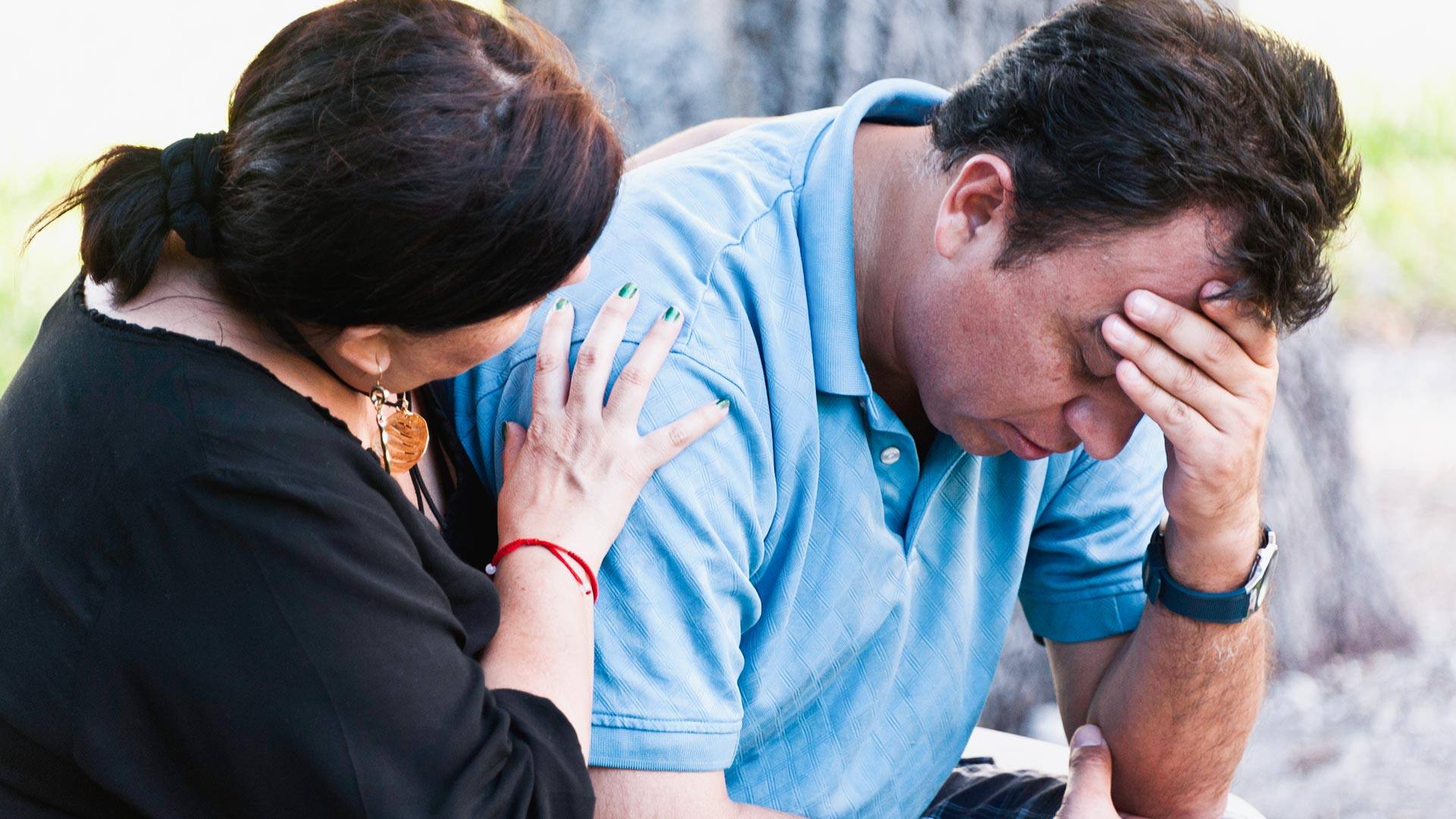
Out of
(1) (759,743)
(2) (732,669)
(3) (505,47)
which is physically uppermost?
(3) (505,47)

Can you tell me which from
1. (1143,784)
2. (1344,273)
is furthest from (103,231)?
(1344,273)

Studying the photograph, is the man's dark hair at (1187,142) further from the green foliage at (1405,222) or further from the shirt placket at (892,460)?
the green foliage at (1405,222)

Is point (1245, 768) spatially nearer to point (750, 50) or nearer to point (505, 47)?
point (750, 50)

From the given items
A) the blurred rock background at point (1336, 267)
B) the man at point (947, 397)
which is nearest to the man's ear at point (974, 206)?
the man at point (947, 397)

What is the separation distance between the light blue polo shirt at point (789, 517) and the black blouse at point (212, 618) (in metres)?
0.29

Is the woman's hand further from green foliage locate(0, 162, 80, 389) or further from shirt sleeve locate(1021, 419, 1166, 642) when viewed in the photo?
green foliage locate(0, 162, 80, 389)

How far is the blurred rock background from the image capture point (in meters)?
2.87

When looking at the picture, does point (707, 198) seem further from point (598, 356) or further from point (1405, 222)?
point (1405, 222)

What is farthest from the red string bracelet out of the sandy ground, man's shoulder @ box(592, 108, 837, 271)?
the sandy ground

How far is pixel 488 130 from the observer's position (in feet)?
4.36

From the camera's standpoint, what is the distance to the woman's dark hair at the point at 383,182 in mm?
1287

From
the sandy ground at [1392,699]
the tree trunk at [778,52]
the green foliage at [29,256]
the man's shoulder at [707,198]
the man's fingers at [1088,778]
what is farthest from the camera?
the green foliage at [29,256]

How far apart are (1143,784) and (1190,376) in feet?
2.67

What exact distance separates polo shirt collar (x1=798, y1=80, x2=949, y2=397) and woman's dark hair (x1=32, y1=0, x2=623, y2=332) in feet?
1.53
